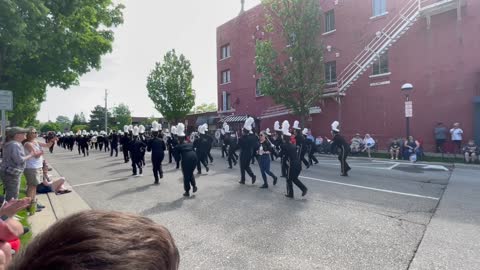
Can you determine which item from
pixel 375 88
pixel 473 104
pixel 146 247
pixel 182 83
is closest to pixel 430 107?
pixel 473 104

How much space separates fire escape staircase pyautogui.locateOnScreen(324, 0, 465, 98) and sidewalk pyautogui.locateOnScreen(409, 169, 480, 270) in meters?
13.3

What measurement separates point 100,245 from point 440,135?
66.5 ft

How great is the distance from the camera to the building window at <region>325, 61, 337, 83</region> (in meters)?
25.5

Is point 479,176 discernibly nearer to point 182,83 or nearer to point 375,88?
point 375,88

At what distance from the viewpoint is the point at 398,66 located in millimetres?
20625

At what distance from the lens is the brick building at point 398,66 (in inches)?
698

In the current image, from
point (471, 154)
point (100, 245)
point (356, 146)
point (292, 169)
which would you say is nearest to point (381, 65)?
point (356, 146)

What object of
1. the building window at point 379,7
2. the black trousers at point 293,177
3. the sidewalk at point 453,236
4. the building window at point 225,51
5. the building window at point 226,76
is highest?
the building window at point 225,51

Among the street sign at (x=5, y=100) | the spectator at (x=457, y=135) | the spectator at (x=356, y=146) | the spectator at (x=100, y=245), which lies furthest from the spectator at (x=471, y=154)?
the street sign at (x=5, y=100)

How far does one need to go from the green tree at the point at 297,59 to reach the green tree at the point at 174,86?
19311mm

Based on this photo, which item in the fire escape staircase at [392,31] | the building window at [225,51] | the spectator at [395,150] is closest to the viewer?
the spectator at [395,150]

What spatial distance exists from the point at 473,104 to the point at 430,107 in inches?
87.1

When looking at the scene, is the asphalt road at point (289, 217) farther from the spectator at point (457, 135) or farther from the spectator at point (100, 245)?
the spectator at point (457, 135)

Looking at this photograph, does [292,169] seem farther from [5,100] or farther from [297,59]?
[297,59]
